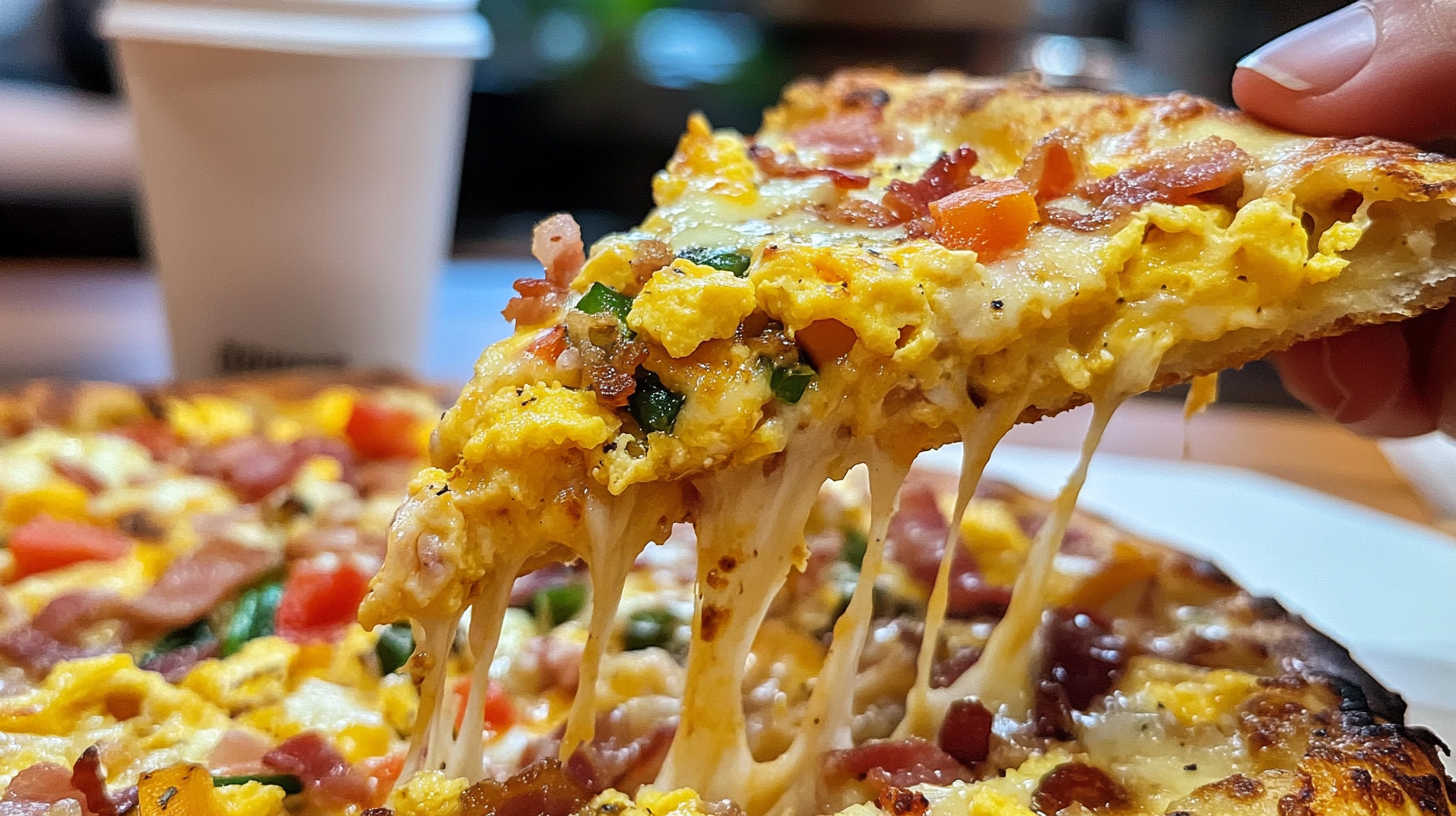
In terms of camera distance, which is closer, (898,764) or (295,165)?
(898,764)

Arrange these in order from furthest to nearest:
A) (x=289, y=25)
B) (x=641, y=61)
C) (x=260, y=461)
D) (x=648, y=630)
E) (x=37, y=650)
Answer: (x=641, y=61), (x=289, y=25), (x=260, y=461), (x=648, y=630), (x=37, y=650)

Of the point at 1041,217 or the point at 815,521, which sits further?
the point at 815,521

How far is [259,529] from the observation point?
269 cm

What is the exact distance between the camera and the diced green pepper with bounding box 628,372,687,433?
151 centimetres

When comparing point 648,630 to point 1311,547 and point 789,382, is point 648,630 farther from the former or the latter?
→ point 1311,547

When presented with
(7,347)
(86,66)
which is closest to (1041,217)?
(7,347)

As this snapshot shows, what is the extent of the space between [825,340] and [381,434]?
207 centimetres

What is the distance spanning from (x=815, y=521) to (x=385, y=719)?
122 cm

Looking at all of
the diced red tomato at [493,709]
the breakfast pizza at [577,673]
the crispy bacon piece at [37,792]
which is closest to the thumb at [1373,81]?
the breakfast pizza at [577,673]

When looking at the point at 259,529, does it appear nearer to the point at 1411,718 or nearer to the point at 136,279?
the point at 1411,718

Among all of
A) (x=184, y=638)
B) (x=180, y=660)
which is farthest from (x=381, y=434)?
(x=180, y=660)

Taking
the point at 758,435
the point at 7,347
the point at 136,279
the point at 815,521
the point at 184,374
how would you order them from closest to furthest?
the point at 758,435
the point at 815,521
the point at 184,374
the point at 7,347
the point at 136,279

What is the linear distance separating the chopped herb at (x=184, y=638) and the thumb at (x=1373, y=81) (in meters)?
2.38

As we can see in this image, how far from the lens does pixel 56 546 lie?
2.43 metres
